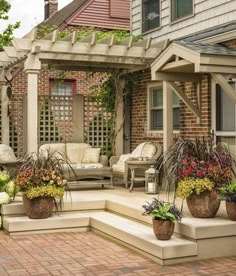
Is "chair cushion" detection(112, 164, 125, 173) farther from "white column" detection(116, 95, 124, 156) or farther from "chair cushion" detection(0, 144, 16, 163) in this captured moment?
"chair cushion" detection(0, 144, 16, 163)

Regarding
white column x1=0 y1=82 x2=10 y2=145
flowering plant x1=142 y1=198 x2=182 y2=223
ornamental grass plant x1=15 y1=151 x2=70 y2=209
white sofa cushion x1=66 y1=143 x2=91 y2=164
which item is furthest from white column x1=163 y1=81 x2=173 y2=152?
white column x1=0 y1=82 x2=10 y2=145

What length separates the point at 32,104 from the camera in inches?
350

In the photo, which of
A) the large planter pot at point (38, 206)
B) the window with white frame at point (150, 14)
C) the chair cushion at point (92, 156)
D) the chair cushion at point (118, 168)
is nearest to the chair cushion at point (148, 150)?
the chair cushion at point (118, 168)

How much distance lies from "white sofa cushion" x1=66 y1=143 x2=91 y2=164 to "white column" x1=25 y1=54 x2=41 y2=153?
173 centimetres

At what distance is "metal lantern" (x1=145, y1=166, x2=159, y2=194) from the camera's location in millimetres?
8789

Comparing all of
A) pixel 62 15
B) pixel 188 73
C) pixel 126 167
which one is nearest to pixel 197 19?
pixel 188 73

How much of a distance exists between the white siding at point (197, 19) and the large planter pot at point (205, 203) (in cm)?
385

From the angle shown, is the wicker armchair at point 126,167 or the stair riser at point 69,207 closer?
the stair riser at point 69,207

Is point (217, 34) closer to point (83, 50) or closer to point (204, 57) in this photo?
point (204, 57)

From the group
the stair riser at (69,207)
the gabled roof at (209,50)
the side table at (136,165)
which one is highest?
the gabled roof at (209,50)

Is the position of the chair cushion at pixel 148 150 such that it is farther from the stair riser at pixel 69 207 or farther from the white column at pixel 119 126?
the stair riser at pixel 69 207

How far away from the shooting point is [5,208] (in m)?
7.34

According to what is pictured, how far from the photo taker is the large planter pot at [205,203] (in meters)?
6.03

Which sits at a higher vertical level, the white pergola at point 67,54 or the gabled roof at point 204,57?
the white pergola at point 67,54
